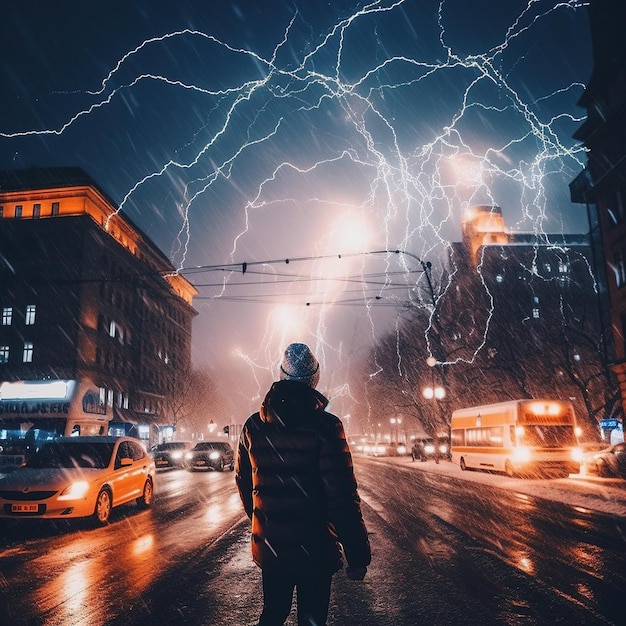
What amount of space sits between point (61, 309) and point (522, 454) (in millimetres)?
36003

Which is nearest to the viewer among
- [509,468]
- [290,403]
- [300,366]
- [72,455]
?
[290,403]

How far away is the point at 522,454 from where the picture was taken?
23.7 meters

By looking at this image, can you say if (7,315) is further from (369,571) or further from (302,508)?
(302,508)

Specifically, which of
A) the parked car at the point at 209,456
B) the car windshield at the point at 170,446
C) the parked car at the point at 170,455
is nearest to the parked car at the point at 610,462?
the parked car at the point at 209,456

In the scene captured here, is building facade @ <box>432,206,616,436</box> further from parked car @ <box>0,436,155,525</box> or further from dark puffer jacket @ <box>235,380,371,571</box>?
dark puffer jacket @ <box>235,380,371,571</box>

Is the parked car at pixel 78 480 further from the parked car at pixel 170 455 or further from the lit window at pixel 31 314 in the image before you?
the lit window at pixel 31 314

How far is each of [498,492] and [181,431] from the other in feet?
231

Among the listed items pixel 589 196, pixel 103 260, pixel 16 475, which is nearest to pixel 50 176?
pixel 103 260

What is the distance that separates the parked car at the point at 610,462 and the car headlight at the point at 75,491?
65.2 feet

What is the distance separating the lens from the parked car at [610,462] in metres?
23.1

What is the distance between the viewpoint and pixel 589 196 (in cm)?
3534

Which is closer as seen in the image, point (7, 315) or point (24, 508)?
point (24, 508)

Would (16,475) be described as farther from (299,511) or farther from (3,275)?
(3,275)

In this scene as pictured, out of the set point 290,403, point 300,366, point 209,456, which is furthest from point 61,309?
point 290,403
